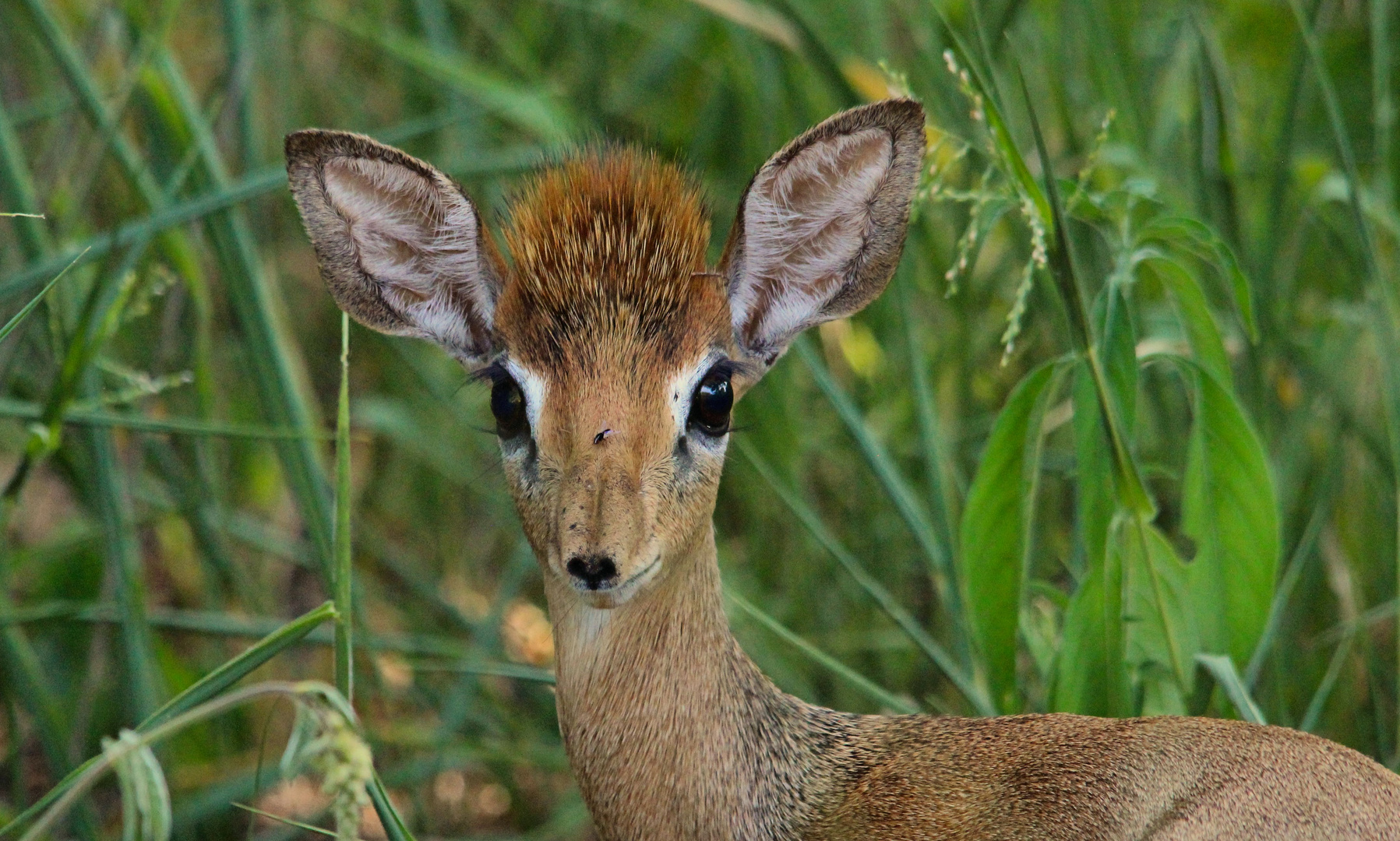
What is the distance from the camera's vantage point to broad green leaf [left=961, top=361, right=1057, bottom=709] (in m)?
2.19

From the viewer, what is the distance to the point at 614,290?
7.11 feet

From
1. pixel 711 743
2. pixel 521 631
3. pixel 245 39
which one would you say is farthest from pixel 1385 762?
pixel 245 39

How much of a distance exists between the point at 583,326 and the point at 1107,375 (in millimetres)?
764

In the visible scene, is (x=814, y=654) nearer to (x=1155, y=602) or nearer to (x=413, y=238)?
(x=1155, y=602)

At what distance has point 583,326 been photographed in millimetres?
2119

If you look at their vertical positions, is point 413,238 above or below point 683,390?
above

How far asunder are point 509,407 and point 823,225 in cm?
60

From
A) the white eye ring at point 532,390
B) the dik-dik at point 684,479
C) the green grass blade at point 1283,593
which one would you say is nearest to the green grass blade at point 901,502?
the dik-dik at point 684,479

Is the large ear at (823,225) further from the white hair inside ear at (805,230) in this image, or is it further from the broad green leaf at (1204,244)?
the broad green leaf at (1204,244)

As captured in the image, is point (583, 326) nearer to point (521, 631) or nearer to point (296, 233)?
point (521, 631)

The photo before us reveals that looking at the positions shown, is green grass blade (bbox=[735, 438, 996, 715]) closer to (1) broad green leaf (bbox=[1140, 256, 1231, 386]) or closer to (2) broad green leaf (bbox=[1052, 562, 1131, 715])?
(2) broad green leaf (bbox=[1052, 562, 1131, 715])

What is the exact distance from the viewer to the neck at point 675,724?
2.08m

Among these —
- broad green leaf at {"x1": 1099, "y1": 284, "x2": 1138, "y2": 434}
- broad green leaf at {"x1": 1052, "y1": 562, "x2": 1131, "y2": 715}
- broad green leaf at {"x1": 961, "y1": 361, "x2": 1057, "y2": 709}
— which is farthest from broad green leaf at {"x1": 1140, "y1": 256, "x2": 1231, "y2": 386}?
broad green leaf at {"x1": 1052, "y1": 562, "x2": 1131, "y2": 715}

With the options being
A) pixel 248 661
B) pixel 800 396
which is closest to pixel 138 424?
pixel 248 661
